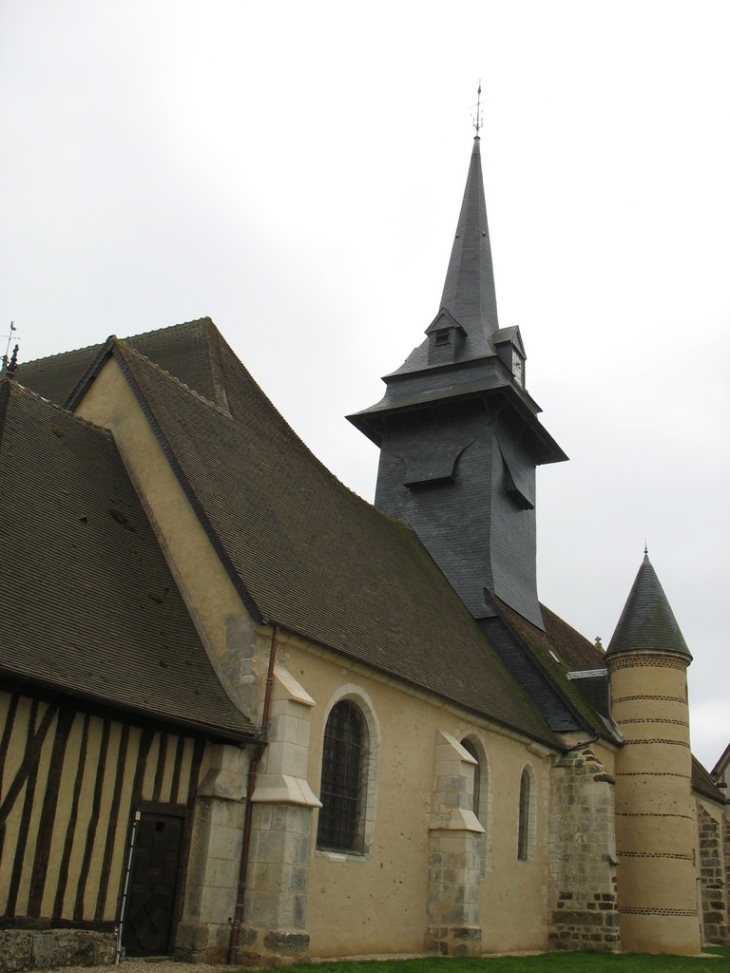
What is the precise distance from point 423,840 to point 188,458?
5.50 metres

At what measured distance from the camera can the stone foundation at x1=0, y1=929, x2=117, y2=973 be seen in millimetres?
6973

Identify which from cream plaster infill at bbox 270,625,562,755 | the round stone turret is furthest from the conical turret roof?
cream plaster infill at bbox 270,625,562,755

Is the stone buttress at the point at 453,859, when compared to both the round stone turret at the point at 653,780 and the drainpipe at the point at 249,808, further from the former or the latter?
the round stone turret at the point at 653,780

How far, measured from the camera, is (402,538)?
16969 millimetres

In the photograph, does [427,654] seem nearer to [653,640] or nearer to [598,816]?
[598,816]

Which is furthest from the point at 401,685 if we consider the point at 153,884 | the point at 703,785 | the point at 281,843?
the point at 703,785

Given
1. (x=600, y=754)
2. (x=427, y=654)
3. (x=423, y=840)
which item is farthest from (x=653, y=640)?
(x=423, y=840)

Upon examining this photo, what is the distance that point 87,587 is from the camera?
8883 mm

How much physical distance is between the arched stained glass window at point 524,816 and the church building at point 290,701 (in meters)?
0.06

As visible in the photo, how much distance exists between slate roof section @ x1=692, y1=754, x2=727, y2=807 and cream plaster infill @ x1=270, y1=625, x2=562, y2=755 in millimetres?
7557

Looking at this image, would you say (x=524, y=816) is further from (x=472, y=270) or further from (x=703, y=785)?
(x=472, y=270)

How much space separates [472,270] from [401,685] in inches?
509

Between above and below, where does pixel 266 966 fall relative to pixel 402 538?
below

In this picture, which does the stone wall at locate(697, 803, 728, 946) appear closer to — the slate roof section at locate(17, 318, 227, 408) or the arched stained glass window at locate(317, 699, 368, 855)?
the arched stained glass window at locate(317, 699, 368, 855)
